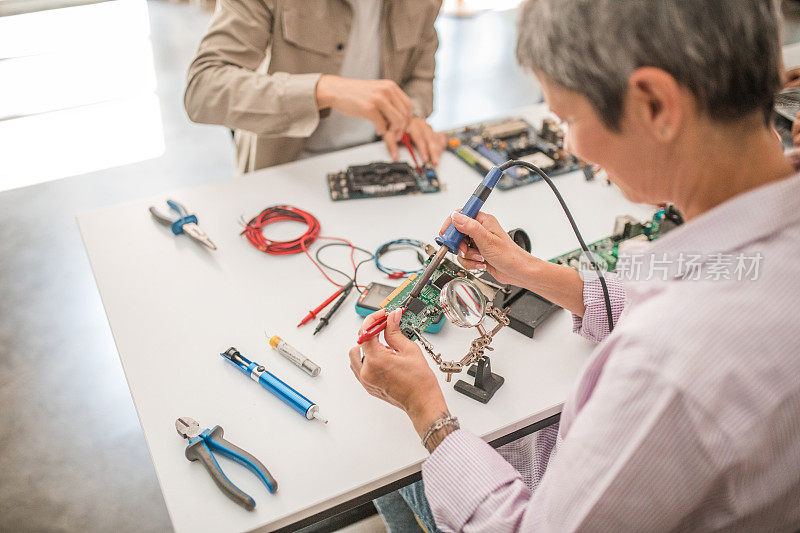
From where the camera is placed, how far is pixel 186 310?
49.0 inches

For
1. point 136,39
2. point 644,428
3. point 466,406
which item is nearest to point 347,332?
point 466,406

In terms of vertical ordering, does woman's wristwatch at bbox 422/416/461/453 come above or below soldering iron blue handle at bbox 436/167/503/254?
below

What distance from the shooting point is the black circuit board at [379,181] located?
1.57 m

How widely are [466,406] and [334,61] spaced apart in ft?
3.93

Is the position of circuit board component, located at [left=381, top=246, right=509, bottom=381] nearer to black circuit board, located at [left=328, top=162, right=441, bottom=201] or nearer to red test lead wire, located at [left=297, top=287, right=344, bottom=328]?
red test lead wire, located at [left=297, top=287, right=344, bottom=328]

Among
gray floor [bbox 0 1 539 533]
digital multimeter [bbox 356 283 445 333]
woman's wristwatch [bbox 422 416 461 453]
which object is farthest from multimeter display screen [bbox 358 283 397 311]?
gray floor [bbox 0 1 539 533]

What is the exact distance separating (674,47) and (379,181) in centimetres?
97

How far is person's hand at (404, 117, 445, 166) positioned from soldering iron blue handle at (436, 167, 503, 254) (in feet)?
1.74

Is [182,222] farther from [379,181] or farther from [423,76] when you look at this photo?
[423,76]

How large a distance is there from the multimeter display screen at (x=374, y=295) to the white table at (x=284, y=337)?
36 mm

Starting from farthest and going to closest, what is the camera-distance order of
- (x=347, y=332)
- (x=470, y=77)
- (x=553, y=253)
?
(x=470, y=77) < (x=553, y=253) < (x=347, y=332)

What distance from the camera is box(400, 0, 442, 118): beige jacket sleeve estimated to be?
6.70 feet

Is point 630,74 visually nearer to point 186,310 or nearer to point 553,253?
point 553,253

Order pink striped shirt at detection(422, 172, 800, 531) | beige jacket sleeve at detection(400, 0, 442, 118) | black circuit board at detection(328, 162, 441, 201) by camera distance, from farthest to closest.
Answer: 1. beige jacket sleeve at detection(400, 0, 442, 118)
2. black circuit board at detection(328, 162, 441, 201)
3. pink striped shirt at detection(422, 172, 800, 531)
